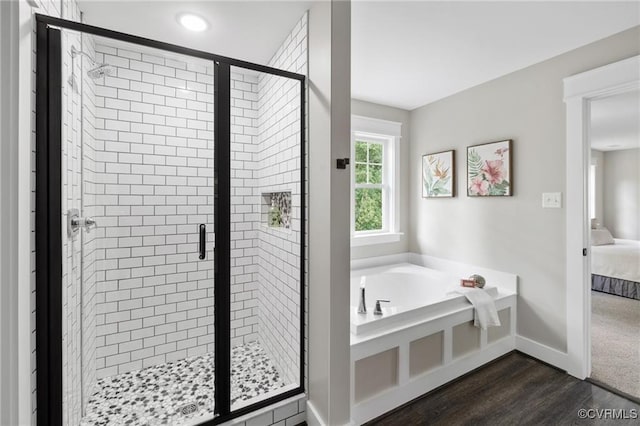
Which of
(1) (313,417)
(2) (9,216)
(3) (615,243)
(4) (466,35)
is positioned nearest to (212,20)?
(2) (9,216)

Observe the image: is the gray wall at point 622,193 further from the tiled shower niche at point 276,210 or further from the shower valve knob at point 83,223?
the shower valve knob at point 83,223

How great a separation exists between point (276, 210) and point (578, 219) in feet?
7.39

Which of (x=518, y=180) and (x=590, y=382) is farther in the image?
(x=518, y=180)

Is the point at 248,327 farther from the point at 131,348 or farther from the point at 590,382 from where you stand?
the point at 590,382

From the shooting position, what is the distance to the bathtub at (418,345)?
1775 millimetres

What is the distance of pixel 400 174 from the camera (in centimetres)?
362

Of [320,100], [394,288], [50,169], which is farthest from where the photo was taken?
[394,288]

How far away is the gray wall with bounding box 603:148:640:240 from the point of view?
561 centimetres

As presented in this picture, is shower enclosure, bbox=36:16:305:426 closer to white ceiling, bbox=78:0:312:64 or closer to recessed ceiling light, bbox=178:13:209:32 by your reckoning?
white ceiling, bbox=78:0:312:64

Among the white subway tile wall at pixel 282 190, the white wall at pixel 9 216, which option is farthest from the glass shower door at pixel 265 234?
the white wall at pixel 9 216

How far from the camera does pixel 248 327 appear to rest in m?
2.26

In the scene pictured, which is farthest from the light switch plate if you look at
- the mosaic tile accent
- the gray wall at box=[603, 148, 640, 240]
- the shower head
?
Answer: the gray wall at box=[603, 148, 640, 240]

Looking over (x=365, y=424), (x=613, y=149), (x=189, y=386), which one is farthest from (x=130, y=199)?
(x=613, y=149)

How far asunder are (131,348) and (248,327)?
2.53 ft
